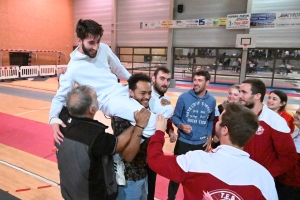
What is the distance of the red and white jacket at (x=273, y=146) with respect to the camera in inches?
74.5

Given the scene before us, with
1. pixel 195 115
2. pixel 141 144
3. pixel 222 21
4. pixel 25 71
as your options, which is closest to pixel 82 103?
pixel 141 144

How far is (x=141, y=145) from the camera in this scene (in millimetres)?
1792

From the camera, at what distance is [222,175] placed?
1252mm

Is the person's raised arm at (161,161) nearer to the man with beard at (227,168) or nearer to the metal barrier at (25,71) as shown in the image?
the man with beard at (227,168)

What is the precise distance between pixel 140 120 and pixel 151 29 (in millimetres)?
14401

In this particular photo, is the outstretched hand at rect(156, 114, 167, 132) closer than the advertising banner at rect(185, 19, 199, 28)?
Yes

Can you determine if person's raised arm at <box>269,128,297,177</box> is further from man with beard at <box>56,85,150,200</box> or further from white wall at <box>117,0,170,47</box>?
white wall at <box>117,0,170,47</box>

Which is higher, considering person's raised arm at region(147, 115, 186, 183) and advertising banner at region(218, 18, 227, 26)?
advertising banner at region(218, 18, 227, 26)

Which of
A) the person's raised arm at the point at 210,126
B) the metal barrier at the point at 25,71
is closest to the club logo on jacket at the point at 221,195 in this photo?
the person's raised arm at the point at 210,126

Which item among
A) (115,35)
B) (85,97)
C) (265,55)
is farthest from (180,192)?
(115,35)

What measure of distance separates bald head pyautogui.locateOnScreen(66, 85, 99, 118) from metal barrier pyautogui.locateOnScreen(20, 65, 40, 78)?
49.5 feet

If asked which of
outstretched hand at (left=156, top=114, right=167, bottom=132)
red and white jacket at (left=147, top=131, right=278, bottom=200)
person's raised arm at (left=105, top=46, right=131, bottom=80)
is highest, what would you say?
person's raised arm at (left=105, top=46, right=131, bottom=80)

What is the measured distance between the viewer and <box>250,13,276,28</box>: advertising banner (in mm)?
11559

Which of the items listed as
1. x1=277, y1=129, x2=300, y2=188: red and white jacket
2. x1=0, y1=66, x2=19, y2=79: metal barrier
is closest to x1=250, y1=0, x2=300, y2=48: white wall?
x1=277, y1=129, x2=300, y2=188: red and white jacket
